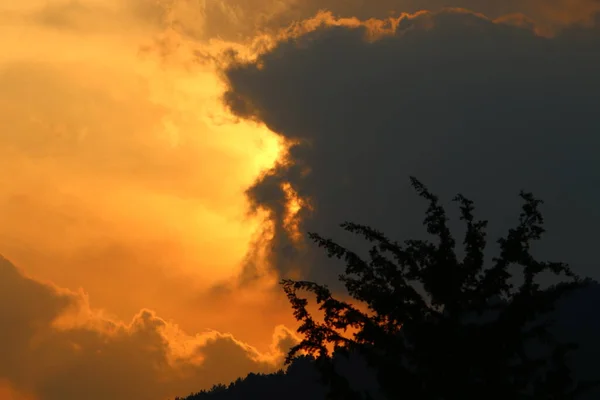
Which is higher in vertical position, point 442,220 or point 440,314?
point 442,220

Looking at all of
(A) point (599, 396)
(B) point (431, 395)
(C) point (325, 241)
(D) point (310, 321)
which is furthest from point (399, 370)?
(A) point (599, 396)

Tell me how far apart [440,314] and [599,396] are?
6287 inches

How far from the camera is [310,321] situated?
895 inches

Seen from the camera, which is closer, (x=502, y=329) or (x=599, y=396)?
(x=502, y=329)

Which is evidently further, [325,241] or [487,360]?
[325,241]

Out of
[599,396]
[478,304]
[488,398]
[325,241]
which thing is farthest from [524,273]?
[599,396]

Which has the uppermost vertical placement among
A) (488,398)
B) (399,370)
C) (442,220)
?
(442,220)

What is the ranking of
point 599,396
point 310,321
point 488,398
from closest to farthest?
point 488,398
point 310,321
point 599,396

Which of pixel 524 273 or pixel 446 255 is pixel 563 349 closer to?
pixel 524 273

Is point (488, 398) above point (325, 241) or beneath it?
beneath

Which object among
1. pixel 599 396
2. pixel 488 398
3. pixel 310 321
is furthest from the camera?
pixel 599 396

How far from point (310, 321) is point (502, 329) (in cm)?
463

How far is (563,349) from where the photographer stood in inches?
899

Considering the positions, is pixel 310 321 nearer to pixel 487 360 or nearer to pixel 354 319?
pixel 354 319
